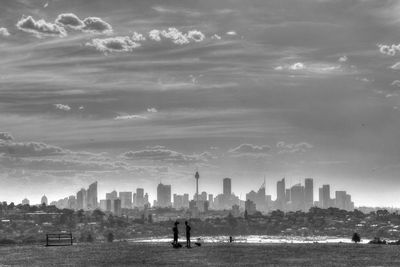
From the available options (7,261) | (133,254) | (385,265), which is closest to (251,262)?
(385,265)

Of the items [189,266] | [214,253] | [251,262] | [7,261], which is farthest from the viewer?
[214,253]

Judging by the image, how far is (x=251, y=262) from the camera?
Result: 5153 centimetres

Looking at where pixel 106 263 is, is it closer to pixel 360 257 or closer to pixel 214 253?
pixel 214 253

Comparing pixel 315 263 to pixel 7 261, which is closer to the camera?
pixel 315 263

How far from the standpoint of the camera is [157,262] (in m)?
52.1

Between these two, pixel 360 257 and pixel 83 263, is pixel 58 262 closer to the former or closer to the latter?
pixel 83 263

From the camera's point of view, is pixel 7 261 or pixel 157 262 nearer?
pixel 157 262

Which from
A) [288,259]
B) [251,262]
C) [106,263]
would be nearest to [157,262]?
[106,263]

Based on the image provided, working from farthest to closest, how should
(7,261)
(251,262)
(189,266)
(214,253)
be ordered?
1. (214,253)
2. (7,261)
3. (251,262)
4. (189,266)

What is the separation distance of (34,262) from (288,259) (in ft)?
66.4

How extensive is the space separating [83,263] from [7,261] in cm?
A: 743

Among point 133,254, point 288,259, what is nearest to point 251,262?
point 288,259

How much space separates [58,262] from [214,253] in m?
14.8

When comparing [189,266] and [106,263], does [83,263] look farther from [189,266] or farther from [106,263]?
[189,266]
